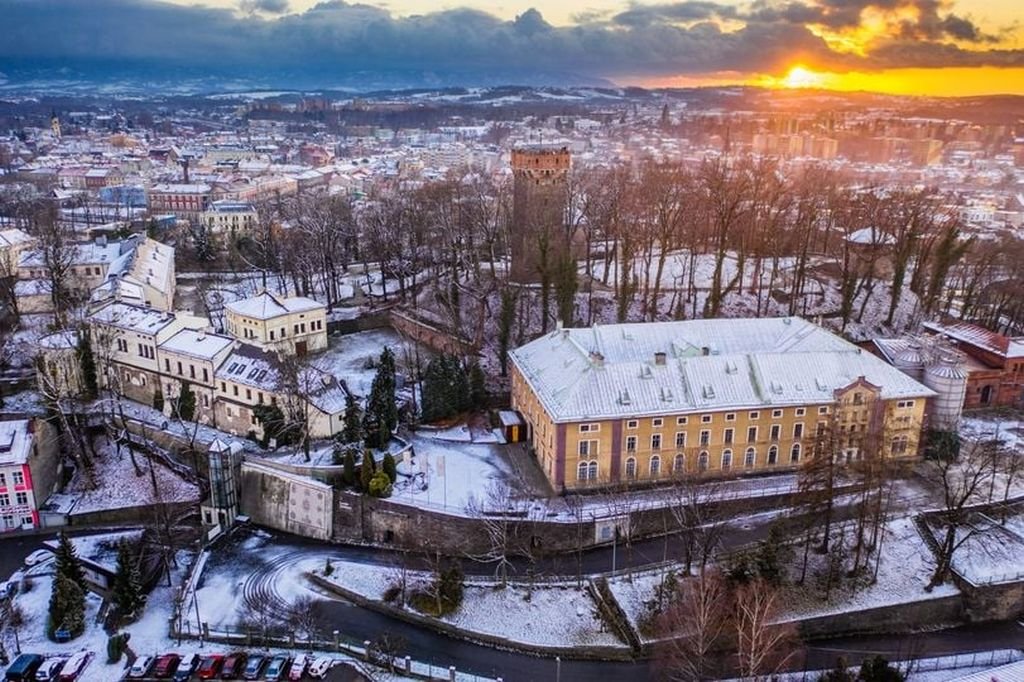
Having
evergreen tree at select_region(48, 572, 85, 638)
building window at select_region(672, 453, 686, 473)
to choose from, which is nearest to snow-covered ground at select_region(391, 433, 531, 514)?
building window at select_region(672, 453, 686, 473)

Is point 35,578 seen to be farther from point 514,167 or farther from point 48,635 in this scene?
point 514,167

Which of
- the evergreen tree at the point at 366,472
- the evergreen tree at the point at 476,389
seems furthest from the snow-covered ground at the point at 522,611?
the evergreen tree at the point at 476,389

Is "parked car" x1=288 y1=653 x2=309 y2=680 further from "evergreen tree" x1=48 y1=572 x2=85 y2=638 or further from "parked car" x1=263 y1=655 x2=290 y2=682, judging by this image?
"evergreen tree" x1=48 y1=572 x2=85 y2=638

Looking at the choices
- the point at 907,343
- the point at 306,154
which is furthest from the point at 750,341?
the point at 306,154

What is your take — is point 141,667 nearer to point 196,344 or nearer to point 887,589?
point 196,344

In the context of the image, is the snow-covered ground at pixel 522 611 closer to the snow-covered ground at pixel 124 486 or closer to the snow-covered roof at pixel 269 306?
the snow-covered ground at pixel 124 486

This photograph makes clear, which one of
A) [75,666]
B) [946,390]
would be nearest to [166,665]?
[75,666]
